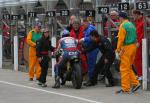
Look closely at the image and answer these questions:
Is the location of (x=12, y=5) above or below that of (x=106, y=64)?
above

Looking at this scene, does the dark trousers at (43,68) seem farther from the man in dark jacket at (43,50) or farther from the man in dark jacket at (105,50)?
the man in dark jacket at (105,50)

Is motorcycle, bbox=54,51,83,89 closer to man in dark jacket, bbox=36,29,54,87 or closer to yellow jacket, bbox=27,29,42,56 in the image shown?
man in dark jacket, bbox=36,29,54,87

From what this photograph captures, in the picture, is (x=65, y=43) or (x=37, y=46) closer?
(x=65, y=43)

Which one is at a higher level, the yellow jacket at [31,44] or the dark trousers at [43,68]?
the yellow jacket at [31,44]

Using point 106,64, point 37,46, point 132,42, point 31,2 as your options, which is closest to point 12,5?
point 31,2

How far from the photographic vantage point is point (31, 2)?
2220 centimetres

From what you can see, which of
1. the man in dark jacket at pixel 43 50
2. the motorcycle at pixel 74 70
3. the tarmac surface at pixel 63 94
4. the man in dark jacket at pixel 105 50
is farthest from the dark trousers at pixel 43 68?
the man in dark jacket at pixel 105 50

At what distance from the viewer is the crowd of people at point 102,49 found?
1344 cm

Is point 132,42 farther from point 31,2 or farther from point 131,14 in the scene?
point 31,2

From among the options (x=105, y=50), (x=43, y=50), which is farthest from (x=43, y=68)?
(x=105, y=50)

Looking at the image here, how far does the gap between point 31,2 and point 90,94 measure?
9.39 m

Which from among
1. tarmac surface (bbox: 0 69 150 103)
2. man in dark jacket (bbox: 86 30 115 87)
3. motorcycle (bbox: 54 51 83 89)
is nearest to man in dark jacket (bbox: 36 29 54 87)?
tarmac surface (bbox: 0 69 150 103)

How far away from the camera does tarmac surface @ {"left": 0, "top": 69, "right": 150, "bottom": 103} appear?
41.5 feet

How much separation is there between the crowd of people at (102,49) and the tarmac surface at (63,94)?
1.17 feet
